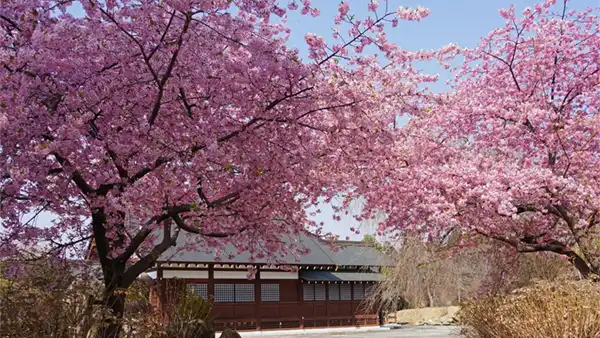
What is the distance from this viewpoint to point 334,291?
29.8 meters

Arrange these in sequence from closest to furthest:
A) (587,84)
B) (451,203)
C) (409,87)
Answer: (409,87) → (451,203) → (587,84)

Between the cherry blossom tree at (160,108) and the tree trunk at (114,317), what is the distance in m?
0.03

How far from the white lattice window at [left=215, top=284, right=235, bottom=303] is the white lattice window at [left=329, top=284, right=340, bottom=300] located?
5731 millimetres

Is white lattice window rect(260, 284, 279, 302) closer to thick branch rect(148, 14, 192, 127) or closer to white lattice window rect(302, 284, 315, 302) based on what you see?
white lattice window rect(302, 284, 315, 302)

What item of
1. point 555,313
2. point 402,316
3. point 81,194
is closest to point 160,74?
Result: point 81,194

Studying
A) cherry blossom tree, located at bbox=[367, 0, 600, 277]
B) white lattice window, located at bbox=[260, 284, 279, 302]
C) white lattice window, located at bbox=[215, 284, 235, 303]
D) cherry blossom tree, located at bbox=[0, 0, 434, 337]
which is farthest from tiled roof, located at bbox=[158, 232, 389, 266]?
cherry blossom tree, located at bbox=[0, 0, 434, 337]

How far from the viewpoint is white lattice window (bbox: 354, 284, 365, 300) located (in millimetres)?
30578

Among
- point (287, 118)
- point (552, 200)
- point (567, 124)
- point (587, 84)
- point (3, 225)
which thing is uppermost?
point (587, 84)

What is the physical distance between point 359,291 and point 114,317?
25031 mm

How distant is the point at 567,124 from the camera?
1172 cm

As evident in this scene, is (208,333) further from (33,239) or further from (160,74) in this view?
(160,74)

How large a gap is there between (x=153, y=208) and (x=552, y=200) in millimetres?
6987

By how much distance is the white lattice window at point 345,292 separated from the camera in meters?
30.1

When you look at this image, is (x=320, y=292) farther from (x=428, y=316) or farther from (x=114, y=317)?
(x=114, y=317)
